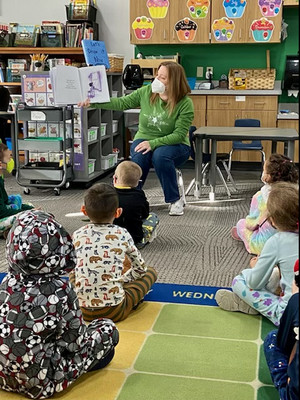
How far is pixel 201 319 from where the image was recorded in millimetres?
2461

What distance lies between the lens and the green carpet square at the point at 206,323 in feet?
7.64

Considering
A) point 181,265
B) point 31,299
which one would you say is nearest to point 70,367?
point 31,299

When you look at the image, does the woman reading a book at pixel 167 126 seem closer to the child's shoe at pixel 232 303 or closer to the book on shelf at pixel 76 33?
the child's shoe at pixel 232 303

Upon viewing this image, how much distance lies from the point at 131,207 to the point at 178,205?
127 cm

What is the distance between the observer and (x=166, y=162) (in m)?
4.44

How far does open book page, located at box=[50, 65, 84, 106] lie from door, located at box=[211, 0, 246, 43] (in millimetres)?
2739

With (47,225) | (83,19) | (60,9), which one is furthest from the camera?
(60,9)

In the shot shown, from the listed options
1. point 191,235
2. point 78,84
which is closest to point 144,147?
point 78,84

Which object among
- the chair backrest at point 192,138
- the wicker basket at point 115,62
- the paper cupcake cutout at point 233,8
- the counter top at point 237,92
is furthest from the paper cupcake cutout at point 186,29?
the chair backrest at point 192,138

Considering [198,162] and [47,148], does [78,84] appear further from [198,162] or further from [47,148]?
[198,162]

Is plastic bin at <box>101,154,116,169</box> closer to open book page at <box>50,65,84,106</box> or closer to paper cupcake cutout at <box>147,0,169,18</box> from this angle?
open book page at <box>50,65,84,106</box>

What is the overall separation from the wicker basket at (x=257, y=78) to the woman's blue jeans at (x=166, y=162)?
103 inches

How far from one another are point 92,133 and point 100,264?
11.8 ft

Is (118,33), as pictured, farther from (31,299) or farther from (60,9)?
(31,299)
